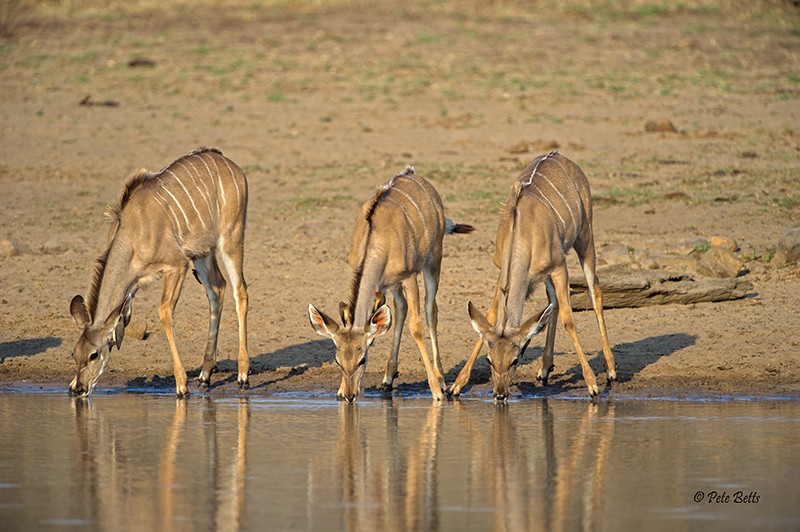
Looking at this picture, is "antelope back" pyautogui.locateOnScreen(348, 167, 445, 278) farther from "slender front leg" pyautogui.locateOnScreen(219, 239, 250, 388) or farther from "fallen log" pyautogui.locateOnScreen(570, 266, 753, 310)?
"fallen log" pyautogui.locateOnScreen(570, 266, 753, 310)

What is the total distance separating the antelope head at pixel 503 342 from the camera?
899 centimetres

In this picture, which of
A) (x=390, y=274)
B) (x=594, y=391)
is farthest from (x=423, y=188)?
(x=594, y=391)

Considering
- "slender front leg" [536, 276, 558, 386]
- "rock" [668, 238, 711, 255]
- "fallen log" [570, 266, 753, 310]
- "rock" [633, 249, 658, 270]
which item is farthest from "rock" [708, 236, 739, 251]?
"slender front leg" [536, 276, 558, 386]

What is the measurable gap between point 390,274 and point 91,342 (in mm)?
2189

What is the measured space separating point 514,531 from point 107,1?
82.3 ft

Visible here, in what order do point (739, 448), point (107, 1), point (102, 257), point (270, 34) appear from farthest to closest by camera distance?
1. point (107, 1)
2. point (270, 34)
3. point (102, 257)
4. point (739, 448)

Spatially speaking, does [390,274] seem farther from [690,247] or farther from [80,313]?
[690,247]

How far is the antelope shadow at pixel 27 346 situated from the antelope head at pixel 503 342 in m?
4.01

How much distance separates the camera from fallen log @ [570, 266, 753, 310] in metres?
11.5

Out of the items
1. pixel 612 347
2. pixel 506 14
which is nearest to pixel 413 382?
pixel 612 347

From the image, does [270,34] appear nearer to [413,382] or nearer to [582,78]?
[582,78]

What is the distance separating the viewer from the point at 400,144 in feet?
57.6

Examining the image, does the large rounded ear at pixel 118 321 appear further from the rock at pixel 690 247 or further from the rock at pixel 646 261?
the rock at pixel 690 247

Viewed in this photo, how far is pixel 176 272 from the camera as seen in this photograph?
32.8 feet
